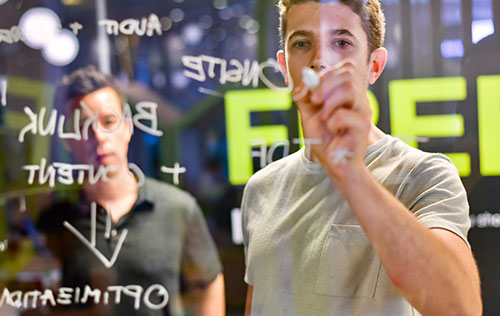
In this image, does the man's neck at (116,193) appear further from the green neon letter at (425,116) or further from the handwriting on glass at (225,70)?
the green neon letter at (425,116)

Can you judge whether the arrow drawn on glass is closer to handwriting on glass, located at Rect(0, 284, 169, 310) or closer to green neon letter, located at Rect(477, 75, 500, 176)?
handwriting on glass, located at Rect(0, 284, 169, 310)

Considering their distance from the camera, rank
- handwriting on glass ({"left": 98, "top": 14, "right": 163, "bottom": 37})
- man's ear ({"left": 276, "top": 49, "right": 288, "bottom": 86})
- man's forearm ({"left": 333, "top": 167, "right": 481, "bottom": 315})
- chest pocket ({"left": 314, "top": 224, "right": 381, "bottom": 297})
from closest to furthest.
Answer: man's forearm ({"left": 333, "top": 167, "right": 481, "bottom": 315}) < chest pocket ({"left": 314, "top": 224, "right": 381, "bottom": 297}) < man's ear ({"left": 276, "top": 49, "right": 288, "bottom": 86}) < handwriting on glass ({"left": 98, "top": 14, "right": 163, "bottom": 37})

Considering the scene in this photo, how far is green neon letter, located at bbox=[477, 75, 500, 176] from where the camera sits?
1068 mm

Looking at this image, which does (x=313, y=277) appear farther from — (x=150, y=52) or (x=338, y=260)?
(x=150, y=52)

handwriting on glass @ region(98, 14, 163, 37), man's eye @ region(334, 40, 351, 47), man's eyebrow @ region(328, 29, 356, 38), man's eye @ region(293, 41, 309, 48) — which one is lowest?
man's eye @ region(334, 40, 351, 47)

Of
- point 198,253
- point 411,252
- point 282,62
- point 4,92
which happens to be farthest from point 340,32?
point 4,92

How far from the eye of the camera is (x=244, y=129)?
1.09 metres

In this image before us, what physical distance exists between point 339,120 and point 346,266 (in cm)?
28

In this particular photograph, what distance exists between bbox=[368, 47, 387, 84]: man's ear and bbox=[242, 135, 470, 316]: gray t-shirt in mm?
126

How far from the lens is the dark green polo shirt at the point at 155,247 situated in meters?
1.12

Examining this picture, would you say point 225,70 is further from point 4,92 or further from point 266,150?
point 4,92

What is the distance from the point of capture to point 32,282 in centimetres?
116

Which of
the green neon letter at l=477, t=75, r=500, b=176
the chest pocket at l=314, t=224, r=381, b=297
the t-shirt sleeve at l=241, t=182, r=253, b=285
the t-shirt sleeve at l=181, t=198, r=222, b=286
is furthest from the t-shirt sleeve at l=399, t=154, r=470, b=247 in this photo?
the t-shirt sleeve at l=181, t=198, r=222, b=286

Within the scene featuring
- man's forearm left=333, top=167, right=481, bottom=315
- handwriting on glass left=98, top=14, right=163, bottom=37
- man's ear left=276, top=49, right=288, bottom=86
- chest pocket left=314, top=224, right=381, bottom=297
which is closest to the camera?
man's forearm left=333, top=167, right=481, bottom=315
